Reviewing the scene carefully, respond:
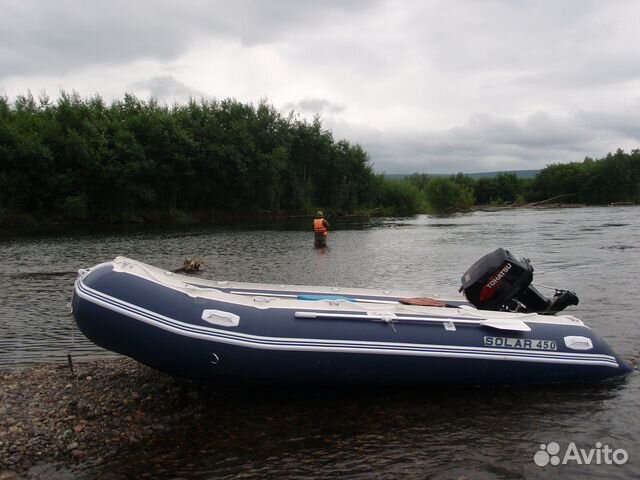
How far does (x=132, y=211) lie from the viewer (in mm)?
47656

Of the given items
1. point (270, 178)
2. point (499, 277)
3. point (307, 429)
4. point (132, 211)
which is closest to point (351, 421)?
point (307, 429)

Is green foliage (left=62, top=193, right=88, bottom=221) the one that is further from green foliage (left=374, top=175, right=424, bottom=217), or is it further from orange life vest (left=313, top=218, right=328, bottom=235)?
green foliage (left=374, top=175, right=424, bottom=217)

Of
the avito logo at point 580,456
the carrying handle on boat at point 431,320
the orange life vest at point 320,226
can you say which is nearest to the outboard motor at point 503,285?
the carrying handle on boat at point 431,320

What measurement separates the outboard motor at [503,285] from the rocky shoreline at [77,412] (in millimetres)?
3923

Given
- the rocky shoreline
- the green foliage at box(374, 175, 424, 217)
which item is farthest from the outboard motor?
the green foliage at box(374, 175, 424, 217)

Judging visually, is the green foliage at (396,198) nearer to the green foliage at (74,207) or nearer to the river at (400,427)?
the green foliage at (74,207)

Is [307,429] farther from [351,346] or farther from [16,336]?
[16,336]

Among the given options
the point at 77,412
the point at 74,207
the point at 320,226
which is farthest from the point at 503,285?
the point at 74,207

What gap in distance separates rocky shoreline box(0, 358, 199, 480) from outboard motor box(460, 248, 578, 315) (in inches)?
154

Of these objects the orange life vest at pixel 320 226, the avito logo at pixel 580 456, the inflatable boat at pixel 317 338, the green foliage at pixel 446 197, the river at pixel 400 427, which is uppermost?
the green foliage at pixel 446 197

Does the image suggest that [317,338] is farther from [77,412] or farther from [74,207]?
[74,207]

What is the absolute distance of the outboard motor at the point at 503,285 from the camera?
7.31m

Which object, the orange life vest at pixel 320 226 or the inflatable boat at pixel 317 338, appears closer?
the inflatable boat at pixel 317 338

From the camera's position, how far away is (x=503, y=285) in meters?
7.36
